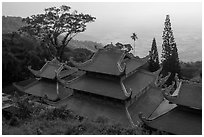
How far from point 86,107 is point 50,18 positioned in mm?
16950

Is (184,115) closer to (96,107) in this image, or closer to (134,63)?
(96,107)

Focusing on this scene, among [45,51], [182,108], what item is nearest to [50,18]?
[45,51]

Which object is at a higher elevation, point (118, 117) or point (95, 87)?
point (95, 87)

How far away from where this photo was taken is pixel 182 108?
1389 centimetres

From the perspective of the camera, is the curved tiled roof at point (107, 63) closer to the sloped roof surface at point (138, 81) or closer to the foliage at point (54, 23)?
the sloped roof surface at point (138, 81)

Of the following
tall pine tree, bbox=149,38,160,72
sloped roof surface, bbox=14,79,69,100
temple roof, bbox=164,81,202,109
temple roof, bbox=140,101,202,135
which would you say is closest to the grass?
temple roof, bbox=140,101,202,135

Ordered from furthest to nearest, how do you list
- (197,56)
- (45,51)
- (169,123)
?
(197,56) → (45,51) → (169,123)

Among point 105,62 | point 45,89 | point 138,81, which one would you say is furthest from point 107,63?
point 45,89

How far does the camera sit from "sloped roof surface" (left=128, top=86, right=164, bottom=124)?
15300mm

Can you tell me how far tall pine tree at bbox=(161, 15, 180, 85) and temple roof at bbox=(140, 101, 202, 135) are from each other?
17.3 metres

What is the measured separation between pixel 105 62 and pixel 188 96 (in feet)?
18.9

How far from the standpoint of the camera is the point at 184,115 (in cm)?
1362

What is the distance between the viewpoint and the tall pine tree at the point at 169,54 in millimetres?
31281

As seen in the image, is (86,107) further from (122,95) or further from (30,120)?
(30,120)
